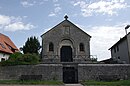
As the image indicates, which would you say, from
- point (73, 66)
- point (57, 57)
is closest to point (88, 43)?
point (57, 57)

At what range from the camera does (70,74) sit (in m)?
25.2

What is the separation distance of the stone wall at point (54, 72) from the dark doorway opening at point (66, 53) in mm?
10380

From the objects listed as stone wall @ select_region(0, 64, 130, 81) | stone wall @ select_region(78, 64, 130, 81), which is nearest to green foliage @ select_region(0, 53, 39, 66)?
stone wall @ select_region(0, 64, 130, 81)

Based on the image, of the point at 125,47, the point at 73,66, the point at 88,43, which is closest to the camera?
the point at 73,66

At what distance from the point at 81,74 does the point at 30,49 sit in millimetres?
26646

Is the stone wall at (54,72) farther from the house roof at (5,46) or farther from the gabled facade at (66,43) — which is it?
the house roof at (5,46)

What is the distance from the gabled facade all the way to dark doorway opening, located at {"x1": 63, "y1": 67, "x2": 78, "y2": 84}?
824 centimetres

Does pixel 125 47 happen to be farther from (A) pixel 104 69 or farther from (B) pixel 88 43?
(A) pixel 104 69

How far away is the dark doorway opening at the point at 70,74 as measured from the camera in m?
25.0

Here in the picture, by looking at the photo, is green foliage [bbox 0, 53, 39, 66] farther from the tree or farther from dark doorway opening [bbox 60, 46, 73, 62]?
the tree

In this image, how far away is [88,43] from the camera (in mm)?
34875

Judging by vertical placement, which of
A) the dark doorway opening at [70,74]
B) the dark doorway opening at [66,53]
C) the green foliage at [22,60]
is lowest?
the dark doorway opening at [70,74]

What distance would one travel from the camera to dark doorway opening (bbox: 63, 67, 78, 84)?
25009 millimetres

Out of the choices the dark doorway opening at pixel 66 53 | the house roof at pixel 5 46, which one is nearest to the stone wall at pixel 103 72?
the dark doorway opening at pixel 66 53
